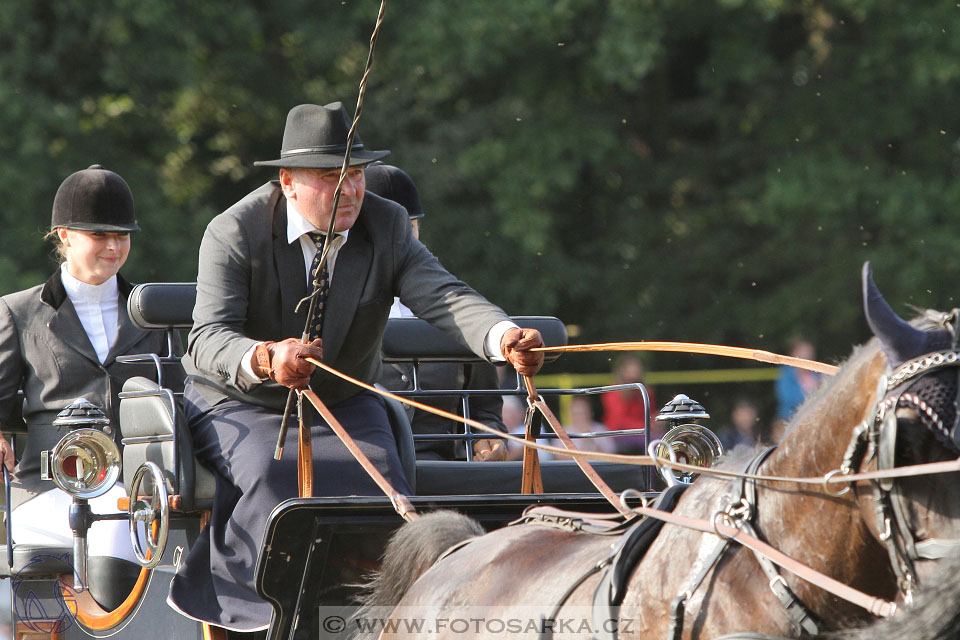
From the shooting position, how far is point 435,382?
534 cm

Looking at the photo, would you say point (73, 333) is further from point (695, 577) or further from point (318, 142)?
point (695, 577)

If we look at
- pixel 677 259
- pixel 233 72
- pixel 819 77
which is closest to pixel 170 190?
pixel 233 72

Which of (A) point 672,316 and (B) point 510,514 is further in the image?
(A) point 672,316

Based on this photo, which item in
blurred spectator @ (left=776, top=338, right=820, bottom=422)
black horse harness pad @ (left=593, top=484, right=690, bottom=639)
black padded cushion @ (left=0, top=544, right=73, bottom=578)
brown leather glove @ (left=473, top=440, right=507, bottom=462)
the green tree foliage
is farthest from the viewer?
the green tree foliage

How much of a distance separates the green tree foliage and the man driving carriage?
7751mm

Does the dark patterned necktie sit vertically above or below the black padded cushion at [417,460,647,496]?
above

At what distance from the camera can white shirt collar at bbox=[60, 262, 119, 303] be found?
4766 millimetres

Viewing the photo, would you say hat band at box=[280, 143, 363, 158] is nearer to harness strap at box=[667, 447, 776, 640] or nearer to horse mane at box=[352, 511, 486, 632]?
horse mane at box=[352, 511, 486, 632]

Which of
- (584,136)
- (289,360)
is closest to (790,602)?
(289,360)

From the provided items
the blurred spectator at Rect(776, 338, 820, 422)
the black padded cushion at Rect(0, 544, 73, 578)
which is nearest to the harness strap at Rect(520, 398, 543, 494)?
the black padded cushion at Rect(0, 544, 73, 578)

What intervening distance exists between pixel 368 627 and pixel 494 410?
2.40 metres

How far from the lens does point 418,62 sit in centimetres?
1188

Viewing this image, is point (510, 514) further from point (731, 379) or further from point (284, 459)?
point (731, 379)

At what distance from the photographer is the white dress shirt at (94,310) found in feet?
15.6
